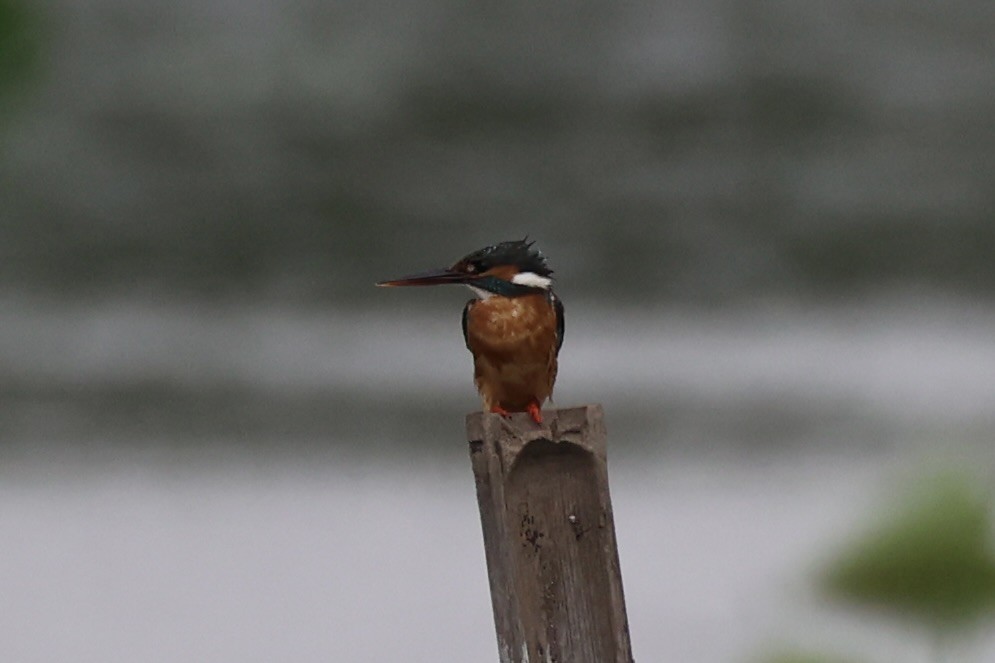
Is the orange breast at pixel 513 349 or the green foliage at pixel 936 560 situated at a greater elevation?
the orange breast at pixel 513 349

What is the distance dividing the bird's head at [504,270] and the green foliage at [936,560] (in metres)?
0.55

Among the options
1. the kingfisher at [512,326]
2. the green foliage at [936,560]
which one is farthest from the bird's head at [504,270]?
the green foliage at [936,560]

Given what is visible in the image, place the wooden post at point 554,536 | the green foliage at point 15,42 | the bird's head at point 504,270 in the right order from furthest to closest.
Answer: the bird's head at point 504,270, the green foliage at point 15,42, the wooden post at point 554,536

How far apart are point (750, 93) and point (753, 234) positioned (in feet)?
2.17

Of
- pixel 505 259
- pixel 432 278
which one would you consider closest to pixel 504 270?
pixel 505 259

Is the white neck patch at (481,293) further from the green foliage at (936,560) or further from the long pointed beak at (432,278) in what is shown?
the green foliage at (936,560)

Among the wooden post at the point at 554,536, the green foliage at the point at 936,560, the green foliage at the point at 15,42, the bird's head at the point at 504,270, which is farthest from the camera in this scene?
the bird's head at the point at 504,270

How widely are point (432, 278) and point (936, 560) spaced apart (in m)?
0.72

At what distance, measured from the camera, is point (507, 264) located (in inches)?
95.7

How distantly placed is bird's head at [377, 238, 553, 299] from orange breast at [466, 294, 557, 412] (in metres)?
0.02

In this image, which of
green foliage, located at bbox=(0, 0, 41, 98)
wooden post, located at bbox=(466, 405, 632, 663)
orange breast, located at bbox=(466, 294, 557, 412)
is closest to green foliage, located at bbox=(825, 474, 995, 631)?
orange breast, located at bbox=(466, 294, 557, 412)

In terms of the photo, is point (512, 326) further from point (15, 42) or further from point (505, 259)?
point (15, 42)

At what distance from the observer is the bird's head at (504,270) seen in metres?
2.40

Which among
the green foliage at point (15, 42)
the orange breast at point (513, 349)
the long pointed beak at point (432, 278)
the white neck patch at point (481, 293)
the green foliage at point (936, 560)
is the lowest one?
the green foliage at point (936, 560)
